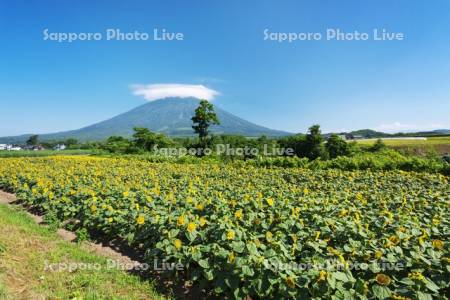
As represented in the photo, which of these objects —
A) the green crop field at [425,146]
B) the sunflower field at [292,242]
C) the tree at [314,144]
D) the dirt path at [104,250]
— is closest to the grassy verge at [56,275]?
the dirt path at [104,250]

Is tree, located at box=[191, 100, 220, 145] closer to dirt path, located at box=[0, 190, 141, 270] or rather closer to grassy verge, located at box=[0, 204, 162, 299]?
dirt path, located at box=[0, 190, 141, 270]

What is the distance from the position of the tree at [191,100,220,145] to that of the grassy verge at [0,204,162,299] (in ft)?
110

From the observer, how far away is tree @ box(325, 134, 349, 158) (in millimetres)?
34719

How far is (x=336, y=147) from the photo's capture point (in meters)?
35.4

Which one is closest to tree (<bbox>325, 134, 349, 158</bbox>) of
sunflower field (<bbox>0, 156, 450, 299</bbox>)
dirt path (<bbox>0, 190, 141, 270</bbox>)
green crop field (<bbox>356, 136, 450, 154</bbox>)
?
green crop field (<bbox>356, 136, 450, 154</bbox>)

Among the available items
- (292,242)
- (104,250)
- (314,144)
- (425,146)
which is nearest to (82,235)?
(104,250)

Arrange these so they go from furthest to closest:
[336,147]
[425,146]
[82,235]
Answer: [425,146]
[336,147]
[82,235]

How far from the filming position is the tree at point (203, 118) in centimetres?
3822

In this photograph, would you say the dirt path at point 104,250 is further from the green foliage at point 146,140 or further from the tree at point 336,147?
the tree at point 336,147

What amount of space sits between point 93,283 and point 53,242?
2033 mm

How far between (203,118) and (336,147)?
16.0 m

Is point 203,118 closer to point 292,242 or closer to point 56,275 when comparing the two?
point 56,275

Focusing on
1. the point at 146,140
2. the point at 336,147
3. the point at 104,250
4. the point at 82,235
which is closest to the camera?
the point at 104,250

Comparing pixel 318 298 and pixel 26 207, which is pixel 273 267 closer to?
pixel 318 298
